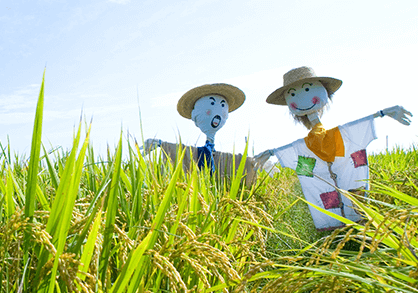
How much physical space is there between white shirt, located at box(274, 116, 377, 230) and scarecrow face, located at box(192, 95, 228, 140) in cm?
118

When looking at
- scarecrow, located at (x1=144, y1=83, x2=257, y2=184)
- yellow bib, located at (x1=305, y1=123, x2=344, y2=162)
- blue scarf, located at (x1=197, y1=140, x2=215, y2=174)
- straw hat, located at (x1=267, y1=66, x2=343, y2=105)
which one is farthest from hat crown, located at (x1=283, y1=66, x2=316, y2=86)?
blue scarf, located at (x1=197, y1=140, x2=215, y2=174)

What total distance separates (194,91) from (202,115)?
0.34 metres

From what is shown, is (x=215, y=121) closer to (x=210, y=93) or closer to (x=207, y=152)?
(x=210, y=93)

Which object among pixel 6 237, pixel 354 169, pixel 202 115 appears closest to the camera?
pixel 6 237

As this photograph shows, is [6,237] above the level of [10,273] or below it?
above

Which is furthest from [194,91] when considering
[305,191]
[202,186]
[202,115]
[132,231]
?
[132,231]

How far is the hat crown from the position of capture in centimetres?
365

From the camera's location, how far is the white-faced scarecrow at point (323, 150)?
343cm

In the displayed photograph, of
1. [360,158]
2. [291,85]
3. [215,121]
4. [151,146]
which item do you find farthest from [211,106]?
[151,146]

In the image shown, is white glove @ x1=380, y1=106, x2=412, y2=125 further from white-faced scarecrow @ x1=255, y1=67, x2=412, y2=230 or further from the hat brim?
the hat brim

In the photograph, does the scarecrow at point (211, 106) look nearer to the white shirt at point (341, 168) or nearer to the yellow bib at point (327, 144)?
the white shirt at point (341, 168)

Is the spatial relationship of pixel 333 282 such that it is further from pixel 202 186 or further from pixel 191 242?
pixel 202 186

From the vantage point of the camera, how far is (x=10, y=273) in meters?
0.87

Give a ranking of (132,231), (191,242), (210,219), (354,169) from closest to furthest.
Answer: (191,242) → (132,231) → (210,219) → (354,169)
